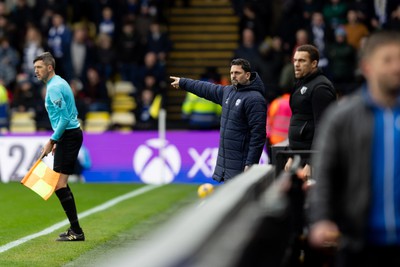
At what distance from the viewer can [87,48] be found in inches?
1107

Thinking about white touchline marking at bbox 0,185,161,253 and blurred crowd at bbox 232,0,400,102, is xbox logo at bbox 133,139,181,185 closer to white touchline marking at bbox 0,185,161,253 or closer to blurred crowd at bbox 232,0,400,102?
white touchline marking at bbox 0,185,161,253

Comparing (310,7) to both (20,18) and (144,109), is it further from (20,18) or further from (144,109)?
(20,18)

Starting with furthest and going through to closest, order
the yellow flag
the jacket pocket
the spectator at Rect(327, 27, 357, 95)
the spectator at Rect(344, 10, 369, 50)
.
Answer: the yellow flag → the spectator at Rect(344, 10, 369, 50) → the spectator at Rect(327, 27, 357, 95) → the jacket pocket

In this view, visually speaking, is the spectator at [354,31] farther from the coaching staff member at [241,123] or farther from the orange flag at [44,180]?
the orange flag at [44,180]

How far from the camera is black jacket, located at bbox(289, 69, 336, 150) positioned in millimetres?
11188

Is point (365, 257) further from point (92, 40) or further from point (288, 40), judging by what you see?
point (92, 40)

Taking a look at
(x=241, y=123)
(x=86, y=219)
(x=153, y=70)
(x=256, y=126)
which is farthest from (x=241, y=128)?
(x=153, y=70)

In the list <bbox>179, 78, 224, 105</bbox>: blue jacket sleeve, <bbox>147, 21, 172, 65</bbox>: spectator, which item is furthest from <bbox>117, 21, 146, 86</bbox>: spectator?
<bbox>179, 78, 224, 105</bbox>: blue jacket sleeve

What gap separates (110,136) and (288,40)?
5.13 m

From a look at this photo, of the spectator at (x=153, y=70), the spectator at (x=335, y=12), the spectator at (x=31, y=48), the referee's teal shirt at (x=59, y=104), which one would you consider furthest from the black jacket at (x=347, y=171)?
the spectator at (x=31, y=48)

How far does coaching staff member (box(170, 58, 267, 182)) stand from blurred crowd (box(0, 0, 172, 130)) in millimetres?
A: 14164

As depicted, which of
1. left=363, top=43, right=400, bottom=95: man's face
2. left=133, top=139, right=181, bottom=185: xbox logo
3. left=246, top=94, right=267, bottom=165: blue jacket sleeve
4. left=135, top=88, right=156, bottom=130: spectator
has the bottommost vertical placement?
left=133, top=139, right=181, bottom=185: xbox logo

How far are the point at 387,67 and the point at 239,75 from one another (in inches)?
268

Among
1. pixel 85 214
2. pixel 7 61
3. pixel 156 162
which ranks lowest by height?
pixel 156 162
